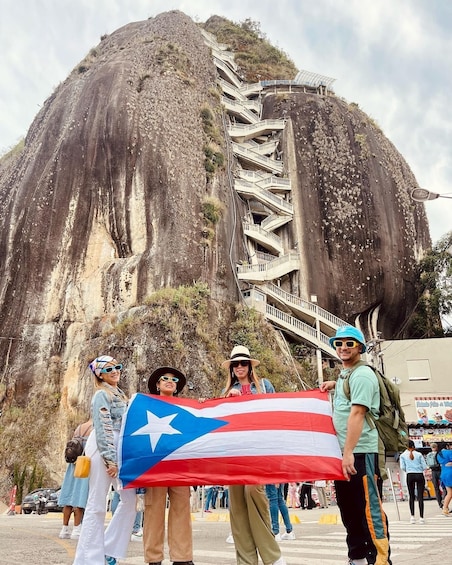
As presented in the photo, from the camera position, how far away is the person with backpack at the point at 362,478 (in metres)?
3.59

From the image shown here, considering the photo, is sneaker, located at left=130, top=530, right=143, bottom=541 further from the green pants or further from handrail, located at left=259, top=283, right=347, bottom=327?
handrail, located at left=259, top=283, right=347, bottom=327

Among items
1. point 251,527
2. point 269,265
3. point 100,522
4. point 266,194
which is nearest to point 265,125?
point 266,194

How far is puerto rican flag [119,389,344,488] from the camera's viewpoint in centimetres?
412

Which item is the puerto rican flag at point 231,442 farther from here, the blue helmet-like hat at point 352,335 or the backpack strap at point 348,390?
the blue helmet-like hat at point 352,335

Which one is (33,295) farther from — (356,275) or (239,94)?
(239,94)

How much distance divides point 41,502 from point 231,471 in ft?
48.1

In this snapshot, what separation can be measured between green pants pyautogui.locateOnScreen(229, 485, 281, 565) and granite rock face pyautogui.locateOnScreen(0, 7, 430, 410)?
17.4 meters

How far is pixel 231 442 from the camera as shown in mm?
4328

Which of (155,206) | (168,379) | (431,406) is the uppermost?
(155,206)

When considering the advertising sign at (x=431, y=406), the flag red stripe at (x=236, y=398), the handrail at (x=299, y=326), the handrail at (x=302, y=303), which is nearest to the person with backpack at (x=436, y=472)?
the flag red stripe at (x=236, y=398)

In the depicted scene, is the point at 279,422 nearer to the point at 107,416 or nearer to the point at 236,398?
the point at 236,398

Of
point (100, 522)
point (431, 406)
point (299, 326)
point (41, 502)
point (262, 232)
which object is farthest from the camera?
point (262, 232)

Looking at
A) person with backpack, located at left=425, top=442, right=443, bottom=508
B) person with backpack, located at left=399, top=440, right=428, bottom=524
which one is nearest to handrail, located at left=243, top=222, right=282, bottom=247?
person with backpack, located at left=425, top=442, right=443, bottom=508

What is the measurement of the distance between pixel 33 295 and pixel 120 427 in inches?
864
